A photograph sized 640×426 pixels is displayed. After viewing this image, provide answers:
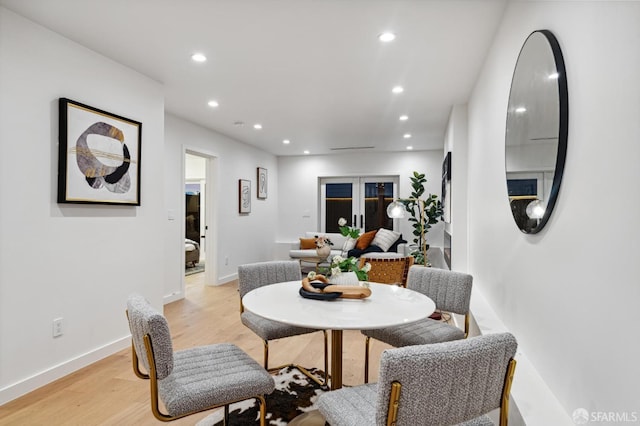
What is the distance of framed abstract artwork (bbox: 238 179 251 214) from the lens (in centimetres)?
640

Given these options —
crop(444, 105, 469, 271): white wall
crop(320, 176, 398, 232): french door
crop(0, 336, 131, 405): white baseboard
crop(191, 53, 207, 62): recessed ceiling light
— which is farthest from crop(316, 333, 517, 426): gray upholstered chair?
crop(320, 176, 398, 232): french door

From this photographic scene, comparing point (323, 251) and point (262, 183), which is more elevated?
point (262, 183)

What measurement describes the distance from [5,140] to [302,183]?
6.08m

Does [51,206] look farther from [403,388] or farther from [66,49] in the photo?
[403,388]

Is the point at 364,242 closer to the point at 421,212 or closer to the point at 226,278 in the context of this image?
the point at 421,212

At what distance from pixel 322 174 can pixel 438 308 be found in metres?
5.89

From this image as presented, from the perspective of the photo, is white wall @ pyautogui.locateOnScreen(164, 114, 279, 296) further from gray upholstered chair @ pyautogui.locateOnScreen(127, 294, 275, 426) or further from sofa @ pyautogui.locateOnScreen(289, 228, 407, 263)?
gray upholstered chair @ pyautogui.locateOnScreen(127, 294, 275, 426)

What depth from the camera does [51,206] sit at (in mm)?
2508

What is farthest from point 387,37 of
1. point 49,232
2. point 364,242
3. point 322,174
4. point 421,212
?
point 322,174

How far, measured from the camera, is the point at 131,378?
8.48 ft

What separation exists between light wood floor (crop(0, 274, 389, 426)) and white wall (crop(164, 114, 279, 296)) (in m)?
1.17

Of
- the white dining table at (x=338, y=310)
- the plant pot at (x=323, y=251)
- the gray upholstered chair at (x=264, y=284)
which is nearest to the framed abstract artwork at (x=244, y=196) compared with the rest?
the plant pot at (x=323, y=251)

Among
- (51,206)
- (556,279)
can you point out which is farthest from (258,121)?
(556,279)

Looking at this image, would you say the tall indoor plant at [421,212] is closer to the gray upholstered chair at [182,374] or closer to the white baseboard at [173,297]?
the white baseboard at [173,297]
